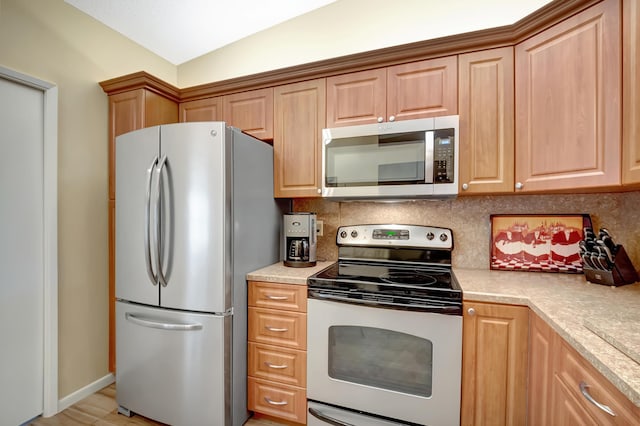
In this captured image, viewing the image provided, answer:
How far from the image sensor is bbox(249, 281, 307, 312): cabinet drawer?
1.63 meters


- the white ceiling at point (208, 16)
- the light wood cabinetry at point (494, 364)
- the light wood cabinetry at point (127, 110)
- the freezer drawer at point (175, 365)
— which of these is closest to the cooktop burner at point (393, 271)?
the light wood cabinetry at point (494, 364)

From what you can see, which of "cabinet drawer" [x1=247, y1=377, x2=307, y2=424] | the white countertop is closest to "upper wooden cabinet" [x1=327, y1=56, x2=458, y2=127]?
the white countertop

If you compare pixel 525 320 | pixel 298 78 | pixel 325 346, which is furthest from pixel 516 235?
pixel 298 78

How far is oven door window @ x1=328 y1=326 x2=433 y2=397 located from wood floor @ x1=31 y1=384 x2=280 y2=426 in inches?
25.6

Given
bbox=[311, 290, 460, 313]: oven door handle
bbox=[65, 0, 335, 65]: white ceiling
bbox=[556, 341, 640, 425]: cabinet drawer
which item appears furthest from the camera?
bbox=[65, 0, 335, 65]: white ceiling

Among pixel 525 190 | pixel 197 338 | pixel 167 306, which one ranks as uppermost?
pixel 525 190

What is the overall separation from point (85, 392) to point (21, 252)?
107 cm

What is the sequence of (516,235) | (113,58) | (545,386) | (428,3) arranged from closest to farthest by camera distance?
1. (545,386)
2. (516,235)
3. (428,3)
4. (113,58)

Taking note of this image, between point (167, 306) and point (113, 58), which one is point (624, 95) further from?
point (113, 58)

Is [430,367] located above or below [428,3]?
below

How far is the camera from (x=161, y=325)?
1648mm

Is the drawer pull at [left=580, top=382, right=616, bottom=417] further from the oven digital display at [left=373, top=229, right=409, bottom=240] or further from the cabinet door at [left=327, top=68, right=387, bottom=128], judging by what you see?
the cabinet door at [left=327, top=68, right=387, bottom=128]

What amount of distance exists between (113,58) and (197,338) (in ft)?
7.14

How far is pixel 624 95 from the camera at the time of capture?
1.17 metres
